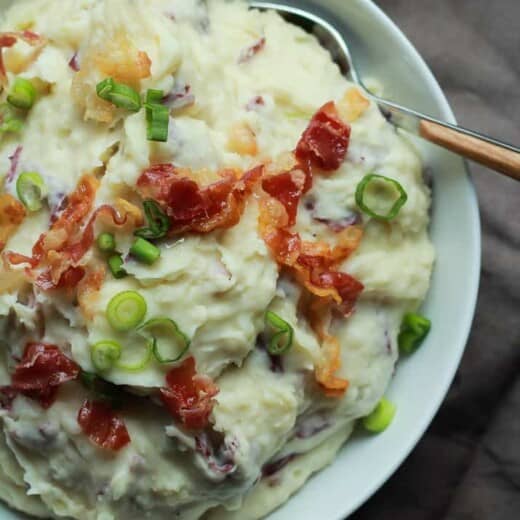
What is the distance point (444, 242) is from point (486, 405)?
34.0 inches

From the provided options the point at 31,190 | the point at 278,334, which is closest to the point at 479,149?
the point at 278,334

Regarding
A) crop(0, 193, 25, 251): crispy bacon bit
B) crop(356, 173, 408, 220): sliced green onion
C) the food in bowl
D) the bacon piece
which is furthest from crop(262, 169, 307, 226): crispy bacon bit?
crop(0, 193, 25, 251): crispy bacon bit

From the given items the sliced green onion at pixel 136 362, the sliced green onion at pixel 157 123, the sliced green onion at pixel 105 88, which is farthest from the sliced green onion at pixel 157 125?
the sliced green onion at pixel 136 362

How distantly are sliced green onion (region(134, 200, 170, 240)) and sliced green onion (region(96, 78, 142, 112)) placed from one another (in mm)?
303

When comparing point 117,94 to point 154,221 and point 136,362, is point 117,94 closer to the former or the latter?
point 154,221

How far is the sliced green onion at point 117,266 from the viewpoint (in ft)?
7.87

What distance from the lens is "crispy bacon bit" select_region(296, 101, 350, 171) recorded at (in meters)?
2.62

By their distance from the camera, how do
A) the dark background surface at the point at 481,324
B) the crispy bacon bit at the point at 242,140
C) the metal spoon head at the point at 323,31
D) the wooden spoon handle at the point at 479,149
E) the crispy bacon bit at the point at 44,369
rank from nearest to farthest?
the crispy bacon bit at the point at 44,369 < the crispy bacon bit at the point at 242,140 < the wooden spoon handle at the point at 479,149 < the metal spoon head at the point at 323,31 < the dark background surface at the point at 481,324

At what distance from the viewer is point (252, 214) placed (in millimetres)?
2504

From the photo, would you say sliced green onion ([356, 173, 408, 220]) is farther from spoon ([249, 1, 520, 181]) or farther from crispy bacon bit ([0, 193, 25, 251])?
crispy bacon bit ([0, 193, 25, 251])

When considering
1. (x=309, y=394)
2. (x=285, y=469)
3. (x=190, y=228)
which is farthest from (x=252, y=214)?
(x=285, y=469)

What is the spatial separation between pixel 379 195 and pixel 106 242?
90 centimetres

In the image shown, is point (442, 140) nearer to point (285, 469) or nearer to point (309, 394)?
point (309, 394)

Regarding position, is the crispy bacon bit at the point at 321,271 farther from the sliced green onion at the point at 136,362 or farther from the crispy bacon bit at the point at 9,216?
the crispy bacon bit at the point at 9,216
